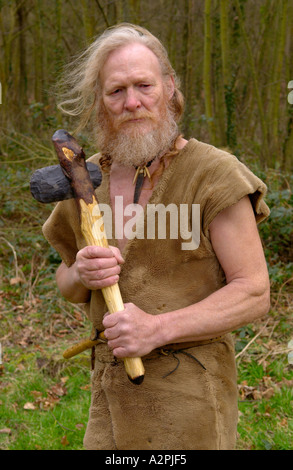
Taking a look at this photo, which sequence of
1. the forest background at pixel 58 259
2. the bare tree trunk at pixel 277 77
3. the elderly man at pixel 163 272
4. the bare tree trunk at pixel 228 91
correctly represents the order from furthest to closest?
the bare tree trunk at pixel 228 91
the bare tree trunk at pixel 277 77
the forest background at pixel 58 259
the elderly man at pixel 163 272

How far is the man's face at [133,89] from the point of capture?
86.6 inches

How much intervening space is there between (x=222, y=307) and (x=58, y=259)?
4.80 m

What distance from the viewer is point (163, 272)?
7.09ft

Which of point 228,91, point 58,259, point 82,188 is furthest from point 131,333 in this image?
point 228,91

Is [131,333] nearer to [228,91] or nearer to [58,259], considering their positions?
[58,259]

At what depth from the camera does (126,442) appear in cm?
223

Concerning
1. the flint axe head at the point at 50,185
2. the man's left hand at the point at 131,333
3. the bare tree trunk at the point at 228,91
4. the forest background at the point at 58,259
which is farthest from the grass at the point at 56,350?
the flint axe head at the point at 50,185

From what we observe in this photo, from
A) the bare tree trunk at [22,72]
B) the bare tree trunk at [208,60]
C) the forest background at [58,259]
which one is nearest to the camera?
the forest background at [58,259]

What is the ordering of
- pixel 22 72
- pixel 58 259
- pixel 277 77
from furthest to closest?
pixel 22 72 < pixel 277 77 < pixel 58 259

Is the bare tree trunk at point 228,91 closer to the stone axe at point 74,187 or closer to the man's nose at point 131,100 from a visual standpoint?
the man's nose at point 131,100

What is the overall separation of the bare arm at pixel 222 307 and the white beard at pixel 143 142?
0.43m

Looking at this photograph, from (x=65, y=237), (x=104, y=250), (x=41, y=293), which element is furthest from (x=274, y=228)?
(x=104, y=250)

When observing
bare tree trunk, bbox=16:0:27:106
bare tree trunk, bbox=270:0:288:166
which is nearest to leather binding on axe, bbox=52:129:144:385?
bare tree trunk, bbox=270:0:288:166
